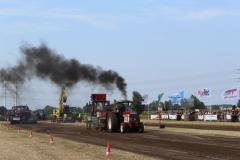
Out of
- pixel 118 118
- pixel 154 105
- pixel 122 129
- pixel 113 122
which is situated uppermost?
pixel 154 105

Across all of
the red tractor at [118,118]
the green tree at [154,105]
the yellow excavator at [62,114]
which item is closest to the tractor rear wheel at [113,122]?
the red tractor at [118,118]

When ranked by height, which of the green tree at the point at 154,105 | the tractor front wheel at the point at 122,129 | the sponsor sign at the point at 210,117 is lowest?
the tractor front wheel at the point at 122,129

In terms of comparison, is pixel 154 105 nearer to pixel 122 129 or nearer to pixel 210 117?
pixel 210 117

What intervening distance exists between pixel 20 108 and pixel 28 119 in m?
1.73

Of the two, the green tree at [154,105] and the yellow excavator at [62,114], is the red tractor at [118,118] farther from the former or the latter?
the green tree at [154,105]

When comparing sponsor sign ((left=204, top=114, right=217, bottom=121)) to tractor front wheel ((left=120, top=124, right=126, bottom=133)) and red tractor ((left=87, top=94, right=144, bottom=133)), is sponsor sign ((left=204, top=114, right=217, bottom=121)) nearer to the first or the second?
red tractor ((left=87, top=94, right=144, bottom=133))

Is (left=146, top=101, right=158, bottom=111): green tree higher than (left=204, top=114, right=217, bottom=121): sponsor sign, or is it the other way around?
(left=146, top=101, right=158, bottom=111): green tree

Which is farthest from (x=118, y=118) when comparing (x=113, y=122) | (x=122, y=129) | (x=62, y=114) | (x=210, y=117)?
(x=62, y=114)

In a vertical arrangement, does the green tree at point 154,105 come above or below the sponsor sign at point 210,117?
above

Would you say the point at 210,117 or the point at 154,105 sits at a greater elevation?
the point at 154,105

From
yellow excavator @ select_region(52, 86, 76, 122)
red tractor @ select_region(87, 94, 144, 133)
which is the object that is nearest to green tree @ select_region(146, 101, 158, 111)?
yellow excavator @ select_region(52, 86, 76, 122)

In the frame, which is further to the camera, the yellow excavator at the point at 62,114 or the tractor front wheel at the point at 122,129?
the yellow excavator at the point at 62,114

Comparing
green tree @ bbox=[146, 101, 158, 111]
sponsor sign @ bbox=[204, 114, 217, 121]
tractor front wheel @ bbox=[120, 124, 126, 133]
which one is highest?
green tree @ bbox=[146, 101, 158, 111]

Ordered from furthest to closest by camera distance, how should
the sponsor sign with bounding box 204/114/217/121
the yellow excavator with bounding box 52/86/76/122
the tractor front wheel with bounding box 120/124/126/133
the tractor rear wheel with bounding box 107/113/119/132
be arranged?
the yellow excavator with bounding box 52/86/76/122
the sponsor sign with bounding box 204/114/217/121
the tractor rear wheel with bounding box 107/113/119/132
the tractor front wheel with bounding box 120/124/126/133
